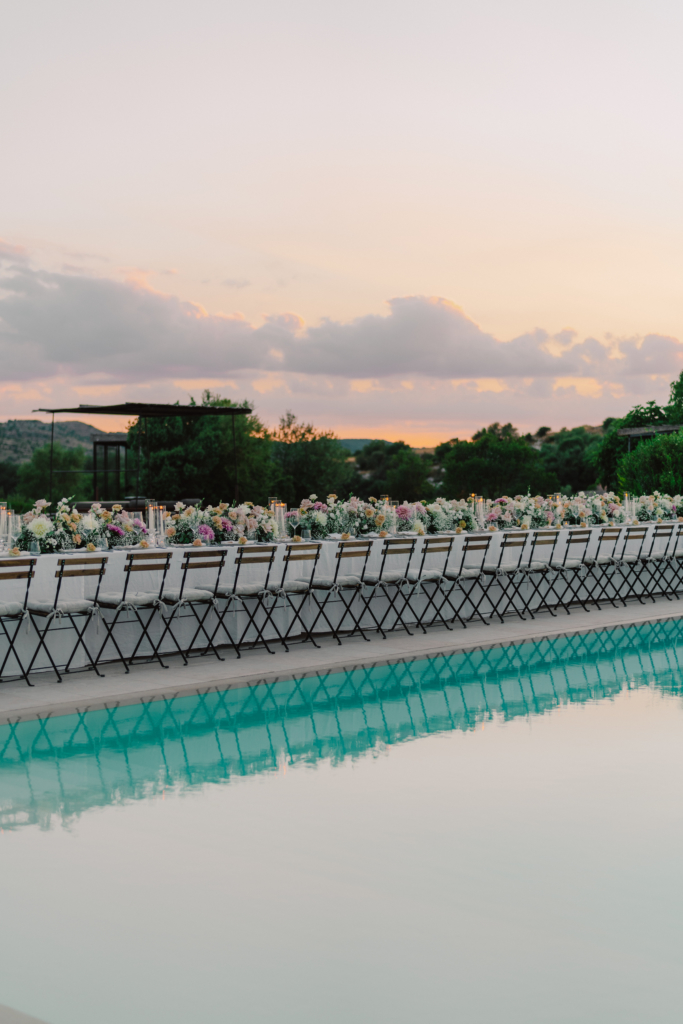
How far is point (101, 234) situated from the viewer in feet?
74.1

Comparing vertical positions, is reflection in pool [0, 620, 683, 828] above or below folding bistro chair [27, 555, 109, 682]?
below

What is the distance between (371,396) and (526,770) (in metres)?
31.8

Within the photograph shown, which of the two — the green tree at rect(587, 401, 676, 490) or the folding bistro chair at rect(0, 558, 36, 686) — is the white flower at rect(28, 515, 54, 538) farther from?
the green tree at rect(587, 401, 676, 490)

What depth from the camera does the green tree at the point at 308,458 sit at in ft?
171

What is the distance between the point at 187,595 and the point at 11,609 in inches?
58.1

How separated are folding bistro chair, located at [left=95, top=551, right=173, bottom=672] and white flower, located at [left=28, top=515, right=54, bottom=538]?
0.74 meters

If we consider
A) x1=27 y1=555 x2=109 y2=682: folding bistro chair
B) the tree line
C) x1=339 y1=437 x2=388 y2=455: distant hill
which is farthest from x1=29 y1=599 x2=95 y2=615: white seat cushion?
x1=339 y1=437 x2=388 y2=455: distant hill

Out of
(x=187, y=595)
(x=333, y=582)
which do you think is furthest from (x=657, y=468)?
(x=187, y=595)

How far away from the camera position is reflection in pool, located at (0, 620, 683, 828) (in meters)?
5.58

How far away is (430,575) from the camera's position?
10.3 m

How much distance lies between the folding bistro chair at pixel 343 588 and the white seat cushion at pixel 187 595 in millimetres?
1163

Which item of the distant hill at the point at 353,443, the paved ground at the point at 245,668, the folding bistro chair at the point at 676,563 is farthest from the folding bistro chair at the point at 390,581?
the distant hill at the point at 353,443

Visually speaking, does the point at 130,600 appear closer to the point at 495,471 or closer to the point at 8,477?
the point at 8,477

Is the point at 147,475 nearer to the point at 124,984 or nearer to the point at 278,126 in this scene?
Result: the point at 278,126
